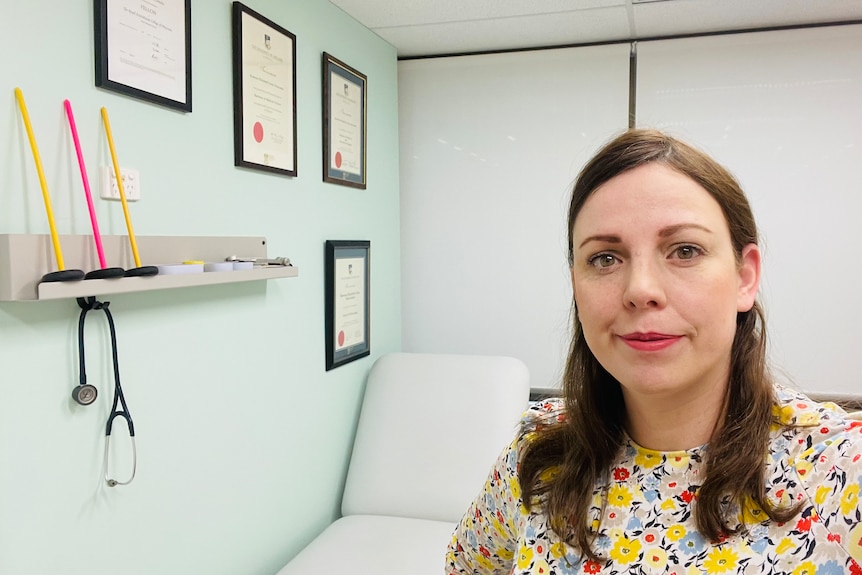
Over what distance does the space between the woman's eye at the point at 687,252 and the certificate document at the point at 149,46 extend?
120 centimetres

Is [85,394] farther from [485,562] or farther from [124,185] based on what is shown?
[485,562]

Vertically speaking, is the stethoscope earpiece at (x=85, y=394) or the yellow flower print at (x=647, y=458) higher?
the stethoscope earpiece at (x=85, y=394)

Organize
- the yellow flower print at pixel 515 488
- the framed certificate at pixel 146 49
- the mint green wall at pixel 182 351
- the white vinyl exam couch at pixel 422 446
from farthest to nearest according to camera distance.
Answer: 1. the white vinyl exam couch at pixel 422 446
2. the framed certificate at pixel 146 49
3. the mint green wall at pixel 182 351
4. the yellow flower print at pixel 515 488

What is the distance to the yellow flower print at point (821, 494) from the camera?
34.2 inches

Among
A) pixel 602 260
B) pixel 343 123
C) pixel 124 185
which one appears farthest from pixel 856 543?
pixel 343 123

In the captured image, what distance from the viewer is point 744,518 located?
918 mm

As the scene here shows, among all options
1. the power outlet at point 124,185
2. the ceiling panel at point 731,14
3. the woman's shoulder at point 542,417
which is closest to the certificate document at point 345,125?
the power outlet at point 124,185

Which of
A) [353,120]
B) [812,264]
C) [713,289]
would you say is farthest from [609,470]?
[812,264]

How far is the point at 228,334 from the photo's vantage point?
184 cm

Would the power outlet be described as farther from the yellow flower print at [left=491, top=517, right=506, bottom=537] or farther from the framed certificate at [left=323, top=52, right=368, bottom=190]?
the yellow flower print at [left=491, top=517, right=506, bottom=537]

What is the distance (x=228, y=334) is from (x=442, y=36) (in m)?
1.56

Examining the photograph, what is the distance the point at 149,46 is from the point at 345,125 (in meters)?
1.00

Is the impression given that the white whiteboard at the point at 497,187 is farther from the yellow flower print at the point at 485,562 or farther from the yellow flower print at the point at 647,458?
the yellow flower print at the point at 647,458

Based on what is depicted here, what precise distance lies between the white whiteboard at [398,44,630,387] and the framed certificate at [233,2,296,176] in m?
0.97
